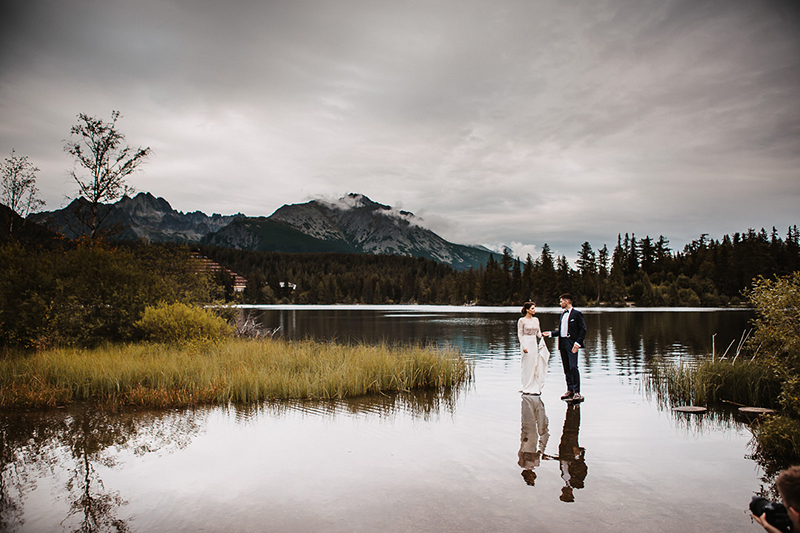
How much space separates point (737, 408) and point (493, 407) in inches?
229

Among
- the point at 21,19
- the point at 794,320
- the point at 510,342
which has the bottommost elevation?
the point at 510,342

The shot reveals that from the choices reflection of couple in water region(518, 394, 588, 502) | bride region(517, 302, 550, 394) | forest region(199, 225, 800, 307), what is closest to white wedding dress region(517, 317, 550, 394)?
bride region(517, 302, 550, 394)

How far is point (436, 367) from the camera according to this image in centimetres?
A: 1568

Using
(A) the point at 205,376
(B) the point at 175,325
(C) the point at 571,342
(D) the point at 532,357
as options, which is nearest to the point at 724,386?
(C) the point at 571,342

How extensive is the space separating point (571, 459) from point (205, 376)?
31.6 ft

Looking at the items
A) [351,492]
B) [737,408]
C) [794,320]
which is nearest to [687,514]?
[351,492]

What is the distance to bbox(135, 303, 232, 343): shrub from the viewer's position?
60.9ft

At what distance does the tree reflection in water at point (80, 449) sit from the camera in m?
5.86

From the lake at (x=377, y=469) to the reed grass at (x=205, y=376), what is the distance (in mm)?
945

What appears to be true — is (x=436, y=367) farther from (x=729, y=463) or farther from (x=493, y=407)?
(x=729, y=463)

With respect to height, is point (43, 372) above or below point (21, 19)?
below

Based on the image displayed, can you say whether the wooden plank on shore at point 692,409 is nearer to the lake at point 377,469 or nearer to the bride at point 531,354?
the lake at point 377,469

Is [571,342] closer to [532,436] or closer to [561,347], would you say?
[561,347]

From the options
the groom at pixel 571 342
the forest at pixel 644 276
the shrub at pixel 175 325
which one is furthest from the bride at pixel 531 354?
the forest at pixel 644 276
